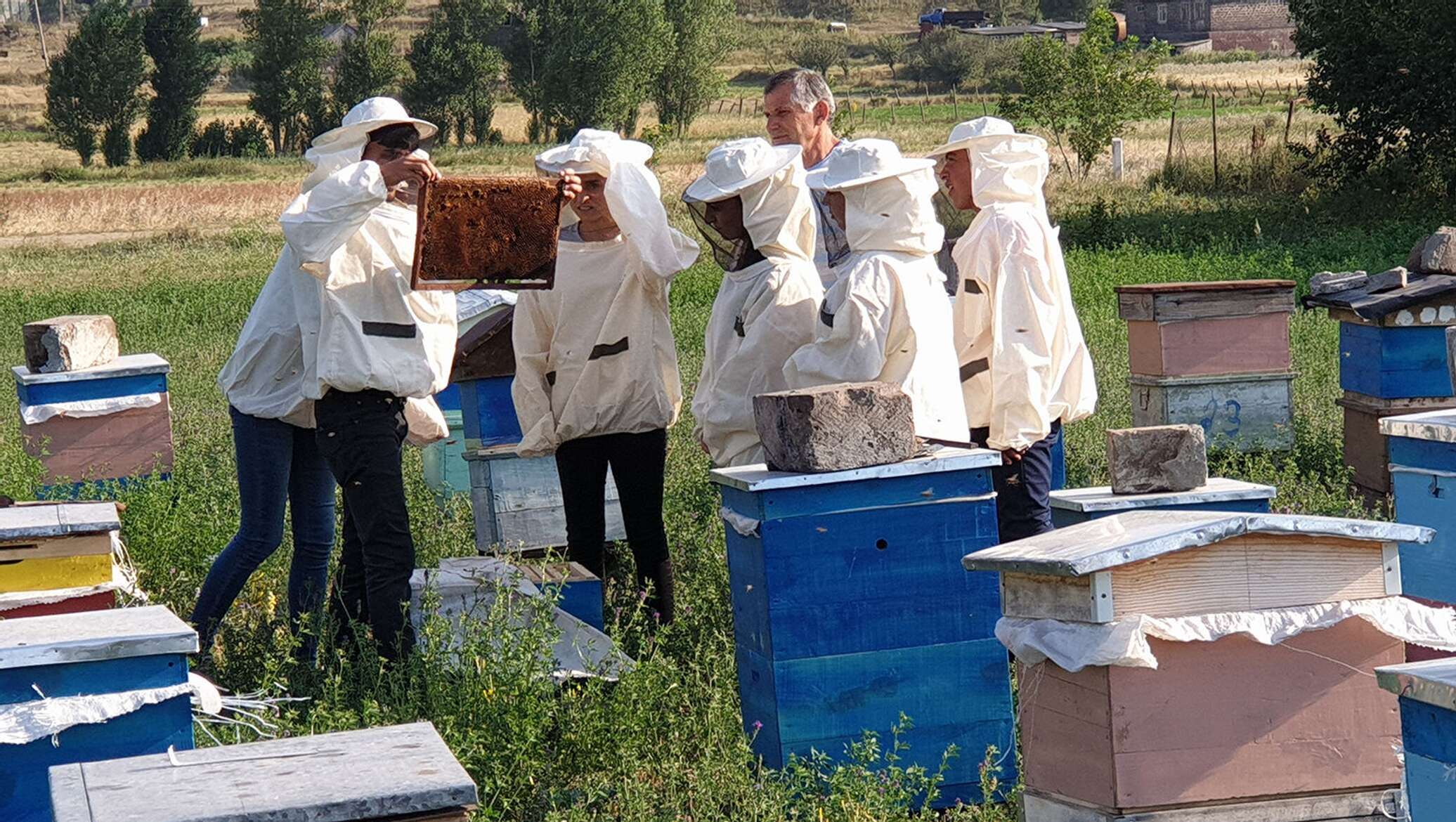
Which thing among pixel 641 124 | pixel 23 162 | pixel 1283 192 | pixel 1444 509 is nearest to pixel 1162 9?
pixel 641 124

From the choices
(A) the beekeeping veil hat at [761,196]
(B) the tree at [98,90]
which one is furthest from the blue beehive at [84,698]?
(B) the tree at [98,90]

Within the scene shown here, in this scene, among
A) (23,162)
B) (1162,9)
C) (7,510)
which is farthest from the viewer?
(1162,9)

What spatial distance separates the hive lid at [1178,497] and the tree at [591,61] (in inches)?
2039

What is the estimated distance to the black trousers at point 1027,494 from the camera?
204 inches

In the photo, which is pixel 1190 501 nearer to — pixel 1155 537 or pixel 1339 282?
pixel 1155 537

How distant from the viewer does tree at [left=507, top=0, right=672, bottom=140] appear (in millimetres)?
56156

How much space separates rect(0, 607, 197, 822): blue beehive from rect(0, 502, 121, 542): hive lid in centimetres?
127

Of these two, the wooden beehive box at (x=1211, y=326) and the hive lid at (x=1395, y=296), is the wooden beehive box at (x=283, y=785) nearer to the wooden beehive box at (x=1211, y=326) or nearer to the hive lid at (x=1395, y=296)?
the hive lid at (x=1395, y=296)

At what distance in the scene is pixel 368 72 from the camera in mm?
55219

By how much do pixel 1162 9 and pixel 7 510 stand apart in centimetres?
7896

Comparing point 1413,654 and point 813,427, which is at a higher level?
point 813,427

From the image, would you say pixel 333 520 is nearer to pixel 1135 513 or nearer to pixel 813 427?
pixel 813 427

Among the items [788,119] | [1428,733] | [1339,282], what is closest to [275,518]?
[788,119]

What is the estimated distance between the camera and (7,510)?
15.1ft
